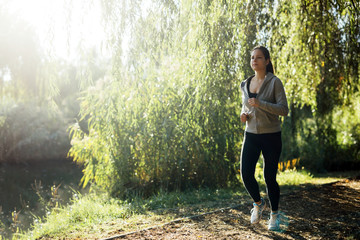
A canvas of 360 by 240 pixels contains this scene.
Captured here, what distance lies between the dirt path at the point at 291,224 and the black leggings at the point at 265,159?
41 centimetres

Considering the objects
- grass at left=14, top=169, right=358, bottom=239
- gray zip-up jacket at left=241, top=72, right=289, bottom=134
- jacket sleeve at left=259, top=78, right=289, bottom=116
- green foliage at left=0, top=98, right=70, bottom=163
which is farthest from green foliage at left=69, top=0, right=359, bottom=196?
green foliage at left=0, top=98, right=70, bottom=163

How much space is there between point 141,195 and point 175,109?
1.59m

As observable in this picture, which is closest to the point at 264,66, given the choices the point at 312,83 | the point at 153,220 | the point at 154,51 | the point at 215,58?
the point at 154,51

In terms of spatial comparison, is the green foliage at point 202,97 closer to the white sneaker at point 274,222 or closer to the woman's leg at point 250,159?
the woman's leg at point 250,159

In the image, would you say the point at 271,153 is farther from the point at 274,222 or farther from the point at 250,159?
the point at 274,222

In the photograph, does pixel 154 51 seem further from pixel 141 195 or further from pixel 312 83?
pixel 312 83

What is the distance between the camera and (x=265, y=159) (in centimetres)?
287

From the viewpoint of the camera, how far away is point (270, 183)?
9.50 feet

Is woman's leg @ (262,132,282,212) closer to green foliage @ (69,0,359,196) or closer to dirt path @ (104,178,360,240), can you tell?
dirt path @ (104,178,360,240)

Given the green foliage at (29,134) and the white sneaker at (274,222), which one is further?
the green foliage at (29,134)

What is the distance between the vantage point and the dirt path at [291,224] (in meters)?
3.10

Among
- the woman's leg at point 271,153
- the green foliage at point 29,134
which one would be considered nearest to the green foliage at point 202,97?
the woman's leg at point 271,153

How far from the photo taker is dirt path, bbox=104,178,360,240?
3.10 metres

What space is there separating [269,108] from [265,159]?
46 centimetres
